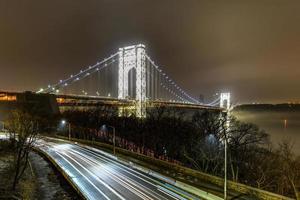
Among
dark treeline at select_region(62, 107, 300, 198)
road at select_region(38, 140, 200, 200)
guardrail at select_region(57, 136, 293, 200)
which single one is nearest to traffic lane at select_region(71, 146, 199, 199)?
road at select_region(38, 140, 200, 200)

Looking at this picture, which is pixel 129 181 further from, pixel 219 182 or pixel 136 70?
pixel 136 70

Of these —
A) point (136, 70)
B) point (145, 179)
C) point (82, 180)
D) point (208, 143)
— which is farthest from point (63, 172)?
point (136, 70)

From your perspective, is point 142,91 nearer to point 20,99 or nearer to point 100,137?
point 100,137

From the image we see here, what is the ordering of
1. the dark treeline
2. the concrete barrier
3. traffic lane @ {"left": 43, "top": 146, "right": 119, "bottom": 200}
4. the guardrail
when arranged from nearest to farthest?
the guardrail < the concrete barrier < traffic lane @ {"left": 43, "top": 146, "right": 119, "bottom": 200} < the dark treeline

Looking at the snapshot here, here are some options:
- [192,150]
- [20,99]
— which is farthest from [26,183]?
[20,99]

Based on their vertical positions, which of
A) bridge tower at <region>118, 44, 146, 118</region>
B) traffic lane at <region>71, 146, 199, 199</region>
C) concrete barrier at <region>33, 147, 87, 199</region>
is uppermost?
bridge tower at <region>118, 44, 146, 118</region>

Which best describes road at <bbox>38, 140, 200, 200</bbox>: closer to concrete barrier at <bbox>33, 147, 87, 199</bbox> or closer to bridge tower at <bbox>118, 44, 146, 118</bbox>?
concrete barrier at <bbox>33, 147, 87, 199</bbox>
